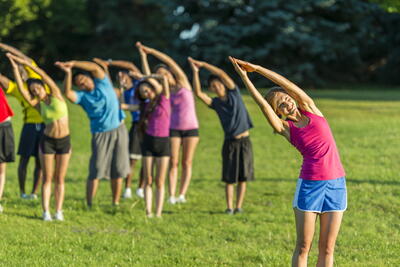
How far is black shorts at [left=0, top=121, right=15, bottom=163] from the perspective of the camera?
9.61 meters

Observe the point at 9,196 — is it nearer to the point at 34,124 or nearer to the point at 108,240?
the point at 34,124

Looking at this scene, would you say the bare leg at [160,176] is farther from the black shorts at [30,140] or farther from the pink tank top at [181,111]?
the black shorts at [30,140]

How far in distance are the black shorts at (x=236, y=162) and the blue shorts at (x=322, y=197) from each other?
4.21 m

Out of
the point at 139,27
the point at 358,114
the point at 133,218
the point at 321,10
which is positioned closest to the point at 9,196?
the point at 133,218

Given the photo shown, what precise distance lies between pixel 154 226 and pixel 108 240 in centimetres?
106

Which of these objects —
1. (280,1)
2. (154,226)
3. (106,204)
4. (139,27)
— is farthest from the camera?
(139,27)

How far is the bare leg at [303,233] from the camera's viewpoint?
5562 mm

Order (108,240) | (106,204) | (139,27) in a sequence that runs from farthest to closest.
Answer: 1. (139,27)
2. (106,204)
3. (108,240)

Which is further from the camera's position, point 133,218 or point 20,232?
point 133,218

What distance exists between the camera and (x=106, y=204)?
10.6 meters

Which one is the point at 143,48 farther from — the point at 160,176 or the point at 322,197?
the point at 322,197

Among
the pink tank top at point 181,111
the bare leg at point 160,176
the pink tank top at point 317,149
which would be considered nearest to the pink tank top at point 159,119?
the bare leg at point 160,176

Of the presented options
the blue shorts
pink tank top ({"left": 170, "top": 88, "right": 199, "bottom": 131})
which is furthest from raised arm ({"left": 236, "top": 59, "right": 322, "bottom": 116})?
pink tank top ({"left": 170, "top": 88, "right": 199, "bottom": 131})

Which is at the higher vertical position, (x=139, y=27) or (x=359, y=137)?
(x=139, y=27)
